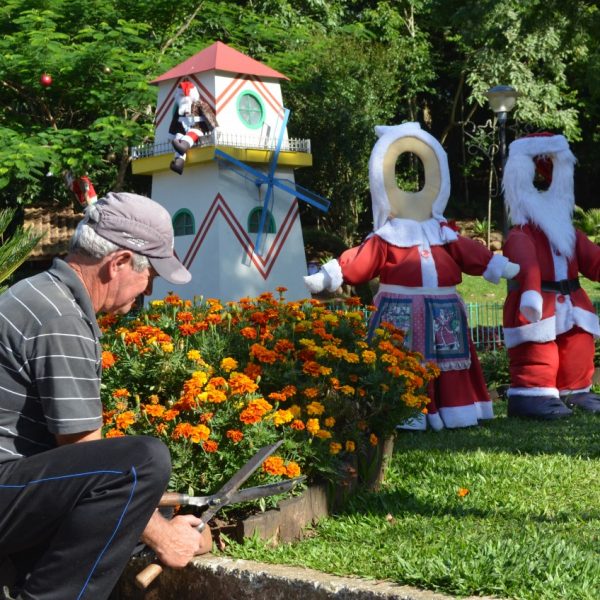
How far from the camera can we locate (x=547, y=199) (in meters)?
8.00

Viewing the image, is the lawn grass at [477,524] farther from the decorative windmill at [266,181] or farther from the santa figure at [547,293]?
the decorative windmill at [266,181]

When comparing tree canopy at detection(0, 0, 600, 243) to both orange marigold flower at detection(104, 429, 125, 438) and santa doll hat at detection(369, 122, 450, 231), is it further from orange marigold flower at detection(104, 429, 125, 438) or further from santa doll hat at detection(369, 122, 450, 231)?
orange marigold flower at detection(104, 429, 125, 438)

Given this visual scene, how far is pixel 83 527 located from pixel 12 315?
0.65 m

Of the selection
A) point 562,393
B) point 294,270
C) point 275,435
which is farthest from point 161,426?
point 294,270

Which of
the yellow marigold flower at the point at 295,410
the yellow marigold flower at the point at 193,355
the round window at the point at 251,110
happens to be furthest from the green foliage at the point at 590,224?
the yellow marigold flower at the point at 193,355

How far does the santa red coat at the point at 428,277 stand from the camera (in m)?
7.35

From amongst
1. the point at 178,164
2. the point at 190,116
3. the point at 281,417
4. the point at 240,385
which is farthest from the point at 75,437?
the point at 190,116

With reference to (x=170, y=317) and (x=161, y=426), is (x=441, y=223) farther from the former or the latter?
(x=161, y=426)

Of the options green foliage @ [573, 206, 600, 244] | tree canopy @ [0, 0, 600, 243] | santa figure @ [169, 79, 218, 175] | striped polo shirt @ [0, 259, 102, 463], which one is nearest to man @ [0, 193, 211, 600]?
striped polo shirt @ [0, 259, 102, 463]

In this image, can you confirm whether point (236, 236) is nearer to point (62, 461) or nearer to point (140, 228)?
point (140, 228)

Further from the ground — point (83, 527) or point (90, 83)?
point (90, 83)

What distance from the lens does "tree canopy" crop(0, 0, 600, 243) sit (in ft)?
57.8

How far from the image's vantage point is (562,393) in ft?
26.3

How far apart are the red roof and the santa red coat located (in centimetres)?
883
